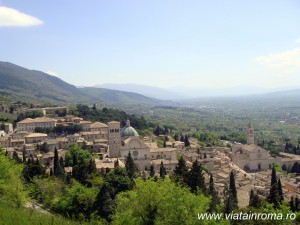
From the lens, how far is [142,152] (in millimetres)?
53875

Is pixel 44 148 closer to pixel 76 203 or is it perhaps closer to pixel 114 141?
pixel 114 141

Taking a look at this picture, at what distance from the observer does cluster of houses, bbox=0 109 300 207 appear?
4778cm

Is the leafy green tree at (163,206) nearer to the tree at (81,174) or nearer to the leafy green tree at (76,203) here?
the leafy green tree at (76,203)

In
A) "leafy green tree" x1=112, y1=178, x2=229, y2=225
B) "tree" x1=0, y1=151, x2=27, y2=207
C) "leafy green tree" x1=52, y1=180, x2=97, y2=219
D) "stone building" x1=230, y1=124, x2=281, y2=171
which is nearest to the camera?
"leafy green tree" x1=112, y1=178, x2=229, y2=225

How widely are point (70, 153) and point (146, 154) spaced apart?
1148 cm

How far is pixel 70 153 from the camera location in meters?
51.3

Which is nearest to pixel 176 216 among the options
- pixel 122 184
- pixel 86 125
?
pixel 122 184

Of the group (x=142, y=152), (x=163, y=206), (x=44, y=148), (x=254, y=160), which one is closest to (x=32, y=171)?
(x=142, y=152)

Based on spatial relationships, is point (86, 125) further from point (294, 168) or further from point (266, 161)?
point (294, 168)

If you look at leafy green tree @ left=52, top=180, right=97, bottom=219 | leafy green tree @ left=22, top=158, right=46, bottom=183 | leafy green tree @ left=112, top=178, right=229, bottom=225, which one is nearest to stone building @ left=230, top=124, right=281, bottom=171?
leafy green tree @ left=22, top=158, right=46, bottom=183

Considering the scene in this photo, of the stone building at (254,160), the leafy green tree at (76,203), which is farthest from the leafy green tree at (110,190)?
the stone building at (254,160)

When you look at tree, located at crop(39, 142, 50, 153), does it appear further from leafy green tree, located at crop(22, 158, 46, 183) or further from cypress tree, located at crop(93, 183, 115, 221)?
cypress tree, located at crop(93, 183, 115, 221)

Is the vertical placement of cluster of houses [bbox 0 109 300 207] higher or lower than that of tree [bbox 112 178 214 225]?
lower

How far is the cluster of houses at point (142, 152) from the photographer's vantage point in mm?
47781
